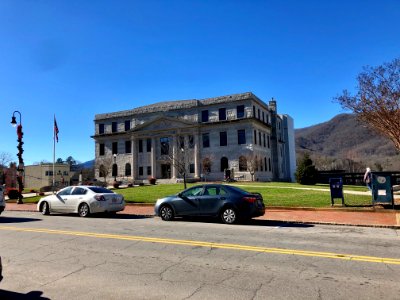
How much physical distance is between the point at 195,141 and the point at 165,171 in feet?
27.4

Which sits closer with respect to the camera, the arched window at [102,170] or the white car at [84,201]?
the white car at [84,201]

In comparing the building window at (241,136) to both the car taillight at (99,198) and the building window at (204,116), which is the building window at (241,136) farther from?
the car taillight at (99,198)

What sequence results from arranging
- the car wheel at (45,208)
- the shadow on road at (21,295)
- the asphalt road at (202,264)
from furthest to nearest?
the car wheel at (45,208)
the asphalt road at (202,264)
the shadow on road at (21,295)

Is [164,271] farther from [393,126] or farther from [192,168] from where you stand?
[192,168]

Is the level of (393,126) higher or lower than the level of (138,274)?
higher

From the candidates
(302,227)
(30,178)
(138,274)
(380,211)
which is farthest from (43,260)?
(30,178)

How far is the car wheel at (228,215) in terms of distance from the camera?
43.1 ft

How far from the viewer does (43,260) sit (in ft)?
25.0

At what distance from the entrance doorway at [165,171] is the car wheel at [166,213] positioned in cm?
4664

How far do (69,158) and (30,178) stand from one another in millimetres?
96655

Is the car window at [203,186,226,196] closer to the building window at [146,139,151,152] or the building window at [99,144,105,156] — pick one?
the building window at [146,139,151,152]

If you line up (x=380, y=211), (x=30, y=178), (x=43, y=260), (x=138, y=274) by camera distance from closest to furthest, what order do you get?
(x=138, y=274) → (x=43, y=260) → (x=380, y=211) → (x=30, y=178)

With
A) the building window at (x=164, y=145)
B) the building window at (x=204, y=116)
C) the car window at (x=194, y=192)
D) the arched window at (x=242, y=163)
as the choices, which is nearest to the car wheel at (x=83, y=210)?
the car window at (x=194, y=192)

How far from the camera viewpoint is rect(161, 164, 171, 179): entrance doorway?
202 ft
